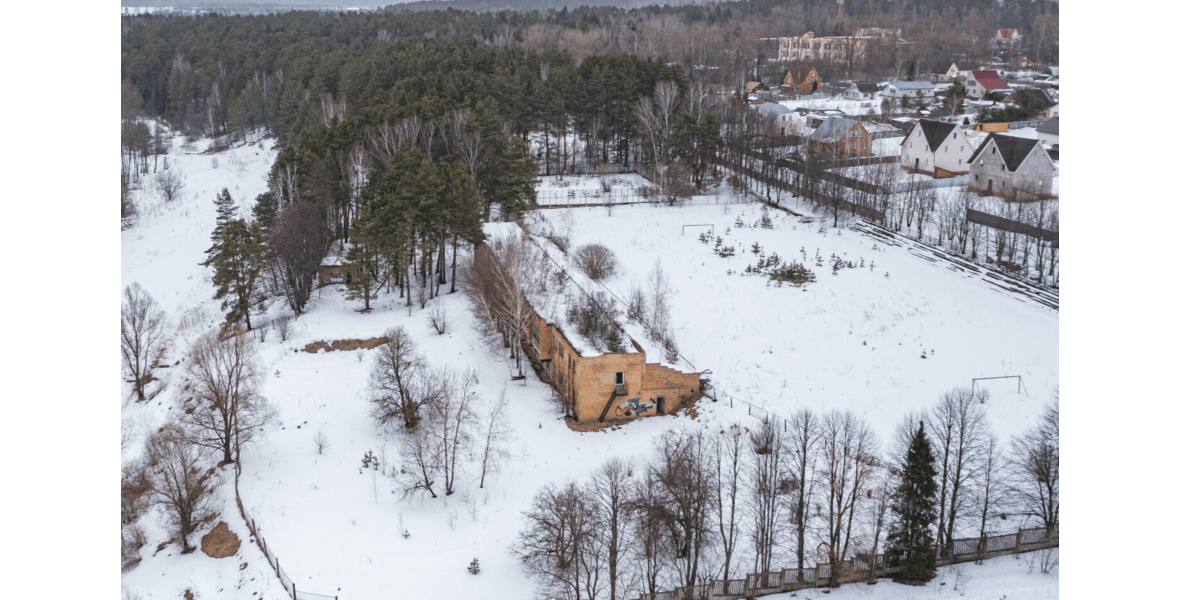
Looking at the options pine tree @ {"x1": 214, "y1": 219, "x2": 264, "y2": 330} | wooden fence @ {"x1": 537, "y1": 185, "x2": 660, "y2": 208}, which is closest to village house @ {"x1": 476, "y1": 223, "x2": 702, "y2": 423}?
pine tree @ {"x1": 214, "y1": 219, "x2": 264, "y2": 330}

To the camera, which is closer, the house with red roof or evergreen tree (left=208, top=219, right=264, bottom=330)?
evergreen tree (left=208, top=219, right=264, bottom=330)

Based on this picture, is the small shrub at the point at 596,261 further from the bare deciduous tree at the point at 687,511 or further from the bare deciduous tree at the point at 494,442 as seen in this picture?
the bare deciduous tree at the point at 687,511

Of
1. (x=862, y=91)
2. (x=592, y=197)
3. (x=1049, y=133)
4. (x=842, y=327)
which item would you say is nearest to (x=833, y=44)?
(x=862, y=91)

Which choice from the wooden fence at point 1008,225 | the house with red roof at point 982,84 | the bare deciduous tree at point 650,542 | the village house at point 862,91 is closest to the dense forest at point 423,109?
the village house at point 862,91

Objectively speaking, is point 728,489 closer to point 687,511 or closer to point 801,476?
point 801,476

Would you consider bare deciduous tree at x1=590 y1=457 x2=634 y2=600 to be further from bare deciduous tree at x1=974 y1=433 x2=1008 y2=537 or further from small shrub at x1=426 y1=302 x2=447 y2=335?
small shrub at x1=426 y1=302 x2=447 y2=335

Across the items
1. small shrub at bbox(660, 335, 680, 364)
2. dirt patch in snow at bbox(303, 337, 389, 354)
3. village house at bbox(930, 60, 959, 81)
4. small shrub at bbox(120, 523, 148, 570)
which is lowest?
small shrub at bbox(120, 523, 148, 570)
